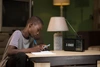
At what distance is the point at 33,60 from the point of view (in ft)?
5.29

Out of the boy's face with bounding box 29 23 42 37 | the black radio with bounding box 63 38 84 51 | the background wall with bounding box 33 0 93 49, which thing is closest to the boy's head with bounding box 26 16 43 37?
the boy's face with bounding box 29 23 42 37

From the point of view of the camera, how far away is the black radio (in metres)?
1.98

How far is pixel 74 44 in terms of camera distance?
2031 millimetres

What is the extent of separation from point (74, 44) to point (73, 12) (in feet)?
8.73

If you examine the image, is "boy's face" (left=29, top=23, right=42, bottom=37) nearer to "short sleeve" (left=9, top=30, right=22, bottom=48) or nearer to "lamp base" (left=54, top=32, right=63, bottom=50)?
"short sleeve" (left=9, top=30, right=22, bottom=48)

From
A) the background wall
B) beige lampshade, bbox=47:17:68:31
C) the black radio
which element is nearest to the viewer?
the black radio

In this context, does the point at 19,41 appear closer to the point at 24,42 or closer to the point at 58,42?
the point at 24,42

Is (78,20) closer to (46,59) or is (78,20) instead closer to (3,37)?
(3,37)

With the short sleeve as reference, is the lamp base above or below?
below

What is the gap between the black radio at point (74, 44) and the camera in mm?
1976

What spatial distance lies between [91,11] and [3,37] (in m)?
1.92

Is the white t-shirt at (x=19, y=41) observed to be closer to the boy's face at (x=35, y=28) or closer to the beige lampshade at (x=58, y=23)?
the boy's face at (x=35, y=28)

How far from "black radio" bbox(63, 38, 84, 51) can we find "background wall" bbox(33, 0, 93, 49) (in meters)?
2.33

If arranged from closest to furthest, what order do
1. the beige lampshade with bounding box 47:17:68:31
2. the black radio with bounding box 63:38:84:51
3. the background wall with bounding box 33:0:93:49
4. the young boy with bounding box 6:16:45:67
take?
1. the young boy with bounding box 6:16:45:67
2. the black radio with bounding box 63:38:84:51
3. the beige lampshade with bounding box 47:17:68:31
4. the background wall with bounding box 33:0:93:49
